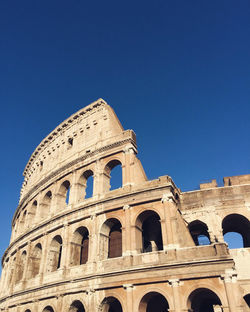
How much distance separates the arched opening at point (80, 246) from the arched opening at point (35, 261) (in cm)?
440

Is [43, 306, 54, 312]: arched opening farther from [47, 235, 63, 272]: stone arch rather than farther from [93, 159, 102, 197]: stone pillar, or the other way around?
[93, 159, 102, 197]: stone pillar

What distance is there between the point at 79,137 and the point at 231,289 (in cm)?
1601

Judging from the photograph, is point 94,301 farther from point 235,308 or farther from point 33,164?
point 33,164

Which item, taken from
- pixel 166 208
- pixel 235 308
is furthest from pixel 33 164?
pixel 235 308

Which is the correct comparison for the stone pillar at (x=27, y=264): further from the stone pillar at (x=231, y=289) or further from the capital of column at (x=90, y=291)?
the stone pillar at (x=231, y=289)

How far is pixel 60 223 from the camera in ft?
62.2

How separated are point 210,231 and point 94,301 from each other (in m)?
7.82

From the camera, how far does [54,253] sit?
19.2m

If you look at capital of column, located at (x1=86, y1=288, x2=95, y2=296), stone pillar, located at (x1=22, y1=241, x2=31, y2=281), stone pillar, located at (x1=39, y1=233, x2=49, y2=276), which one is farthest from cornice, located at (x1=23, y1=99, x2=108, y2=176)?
capital of column, located at (x1=86, y1=288, x2=95, y2=296)

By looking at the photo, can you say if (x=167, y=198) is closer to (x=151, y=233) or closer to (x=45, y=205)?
(x=151, y=233)

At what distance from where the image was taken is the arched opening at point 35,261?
20.1 metres

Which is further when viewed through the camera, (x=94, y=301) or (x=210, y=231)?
(x=210, y=231)

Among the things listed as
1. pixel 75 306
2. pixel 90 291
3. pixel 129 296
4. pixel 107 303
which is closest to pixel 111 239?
pixel 90 291

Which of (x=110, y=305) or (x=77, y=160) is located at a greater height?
(x=77, y=160)
